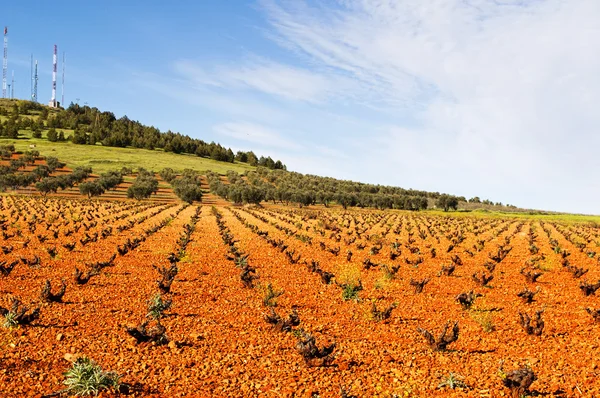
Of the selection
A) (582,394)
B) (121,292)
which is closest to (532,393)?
(582,394)

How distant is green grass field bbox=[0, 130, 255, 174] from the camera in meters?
127

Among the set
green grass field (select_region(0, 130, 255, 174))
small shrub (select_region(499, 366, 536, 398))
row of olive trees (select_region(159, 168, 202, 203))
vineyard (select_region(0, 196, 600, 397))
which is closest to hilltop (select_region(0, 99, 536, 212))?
green grass field (select_region(0, 130, 255, 174))

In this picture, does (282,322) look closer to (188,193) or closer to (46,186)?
(188,193)

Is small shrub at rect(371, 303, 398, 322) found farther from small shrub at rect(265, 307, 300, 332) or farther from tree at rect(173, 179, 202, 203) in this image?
tree at rect(173, 179, 202, 203)

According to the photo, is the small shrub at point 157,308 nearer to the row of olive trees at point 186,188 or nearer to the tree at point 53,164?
the row of olive trees at point 186,188

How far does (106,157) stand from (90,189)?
55.2 m

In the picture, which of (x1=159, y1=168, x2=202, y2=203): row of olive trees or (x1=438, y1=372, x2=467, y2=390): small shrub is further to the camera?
(x1=159, y1=168, x2=202, y2=203): row of olive trees

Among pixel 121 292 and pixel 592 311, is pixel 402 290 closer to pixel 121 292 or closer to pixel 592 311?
pixel 592 311

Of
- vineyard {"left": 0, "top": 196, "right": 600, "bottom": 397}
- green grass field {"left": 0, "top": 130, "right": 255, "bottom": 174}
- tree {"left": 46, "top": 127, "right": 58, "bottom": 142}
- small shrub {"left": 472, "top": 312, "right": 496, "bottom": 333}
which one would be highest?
tree {"left": 46, "top": 127, "right": 58, "bottom": 142}

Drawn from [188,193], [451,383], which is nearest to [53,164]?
[188,193]

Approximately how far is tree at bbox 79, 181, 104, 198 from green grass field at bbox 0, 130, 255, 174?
106ft

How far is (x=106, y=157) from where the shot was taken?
137375 millimetres

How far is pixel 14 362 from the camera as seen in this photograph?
28.5 ft

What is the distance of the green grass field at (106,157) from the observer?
127m
